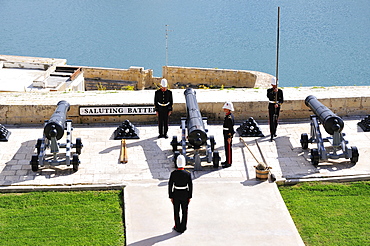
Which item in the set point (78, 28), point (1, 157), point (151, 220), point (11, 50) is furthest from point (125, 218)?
point (78, 28)

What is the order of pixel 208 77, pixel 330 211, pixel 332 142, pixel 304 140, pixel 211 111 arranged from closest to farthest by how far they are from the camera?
pixel 330 211, pixel 332 142, pixel 304 140, pixel 211 111, pixel 208 77

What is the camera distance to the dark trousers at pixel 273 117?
11.7 m

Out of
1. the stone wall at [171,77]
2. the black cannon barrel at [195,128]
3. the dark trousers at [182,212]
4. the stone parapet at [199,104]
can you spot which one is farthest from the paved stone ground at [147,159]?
the stone wall at [171,77]

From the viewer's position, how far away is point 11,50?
5006 cm

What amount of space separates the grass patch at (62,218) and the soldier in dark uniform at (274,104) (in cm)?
367

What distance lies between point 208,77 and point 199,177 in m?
24.9

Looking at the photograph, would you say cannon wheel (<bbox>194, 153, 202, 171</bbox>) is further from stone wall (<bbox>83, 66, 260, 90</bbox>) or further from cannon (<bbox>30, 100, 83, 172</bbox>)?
stone wall (<bbox>83, 66, 260, 90</bbox>)

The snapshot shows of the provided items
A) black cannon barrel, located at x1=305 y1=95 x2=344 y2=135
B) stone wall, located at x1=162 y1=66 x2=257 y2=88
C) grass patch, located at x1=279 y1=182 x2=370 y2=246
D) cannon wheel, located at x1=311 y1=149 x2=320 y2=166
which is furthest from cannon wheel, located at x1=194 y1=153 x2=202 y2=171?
stone wall, located at x1=162 y1=66 x2=257 y2=88

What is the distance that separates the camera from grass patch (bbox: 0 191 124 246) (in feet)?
26.6

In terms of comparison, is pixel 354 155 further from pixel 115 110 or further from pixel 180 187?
pixel 115 110

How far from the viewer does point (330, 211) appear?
888 centimetres

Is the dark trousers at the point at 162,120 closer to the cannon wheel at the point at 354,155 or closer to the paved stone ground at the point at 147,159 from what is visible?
the paved stone ground at the point at 147,159

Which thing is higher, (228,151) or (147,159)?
(228,151)

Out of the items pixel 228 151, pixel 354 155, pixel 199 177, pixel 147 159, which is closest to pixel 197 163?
pixel 199 177
